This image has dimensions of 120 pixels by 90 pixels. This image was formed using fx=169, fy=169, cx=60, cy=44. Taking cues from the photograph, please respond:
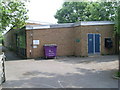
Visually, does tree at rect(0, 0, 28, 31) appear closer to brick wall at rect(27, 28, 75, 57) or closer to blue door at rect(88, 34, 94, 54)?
brick wall at rect(27, 28, 75, 57)

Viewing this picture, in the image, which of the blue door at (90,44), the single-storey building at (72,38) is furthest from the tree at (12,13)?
the blue door at (90,44)

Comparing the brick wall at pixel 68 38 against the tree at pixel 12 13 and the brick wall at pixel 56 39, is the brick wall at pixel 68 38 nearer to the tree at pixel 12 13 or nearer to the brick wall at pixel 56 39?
the brick wall at pixel 56 39

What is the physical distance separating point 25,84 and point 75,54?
10253 millimetres

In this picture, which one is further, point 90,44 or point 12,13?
point 90,44

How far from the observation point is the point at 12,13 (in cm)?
1008

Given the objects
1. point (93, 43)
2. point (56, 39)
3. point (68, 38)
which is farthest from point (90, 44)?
point (56, 39)

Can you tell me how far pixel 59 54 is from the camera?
15.9 metres

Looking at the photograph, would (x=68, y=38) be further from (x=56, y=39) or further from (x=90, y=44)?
(x=90, y=44)

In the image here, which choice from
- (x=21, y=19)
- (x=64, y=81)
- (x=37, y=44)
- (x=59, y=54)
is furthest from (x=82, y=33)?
(x=64, y=81)

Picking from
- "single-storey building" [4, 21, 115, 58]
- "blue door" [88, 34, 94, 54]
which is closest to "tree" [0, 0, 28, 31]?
"single-storey building" [4, 21, 115, 58]

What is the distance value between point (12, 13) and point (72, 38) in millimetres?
7565

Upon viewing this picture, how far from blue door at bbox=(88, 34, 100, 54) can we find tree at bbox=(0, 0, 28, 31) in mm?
7193

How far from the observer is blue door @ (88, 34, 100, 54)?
15.9m

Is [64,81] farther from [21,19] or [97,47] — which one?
[97,47]
